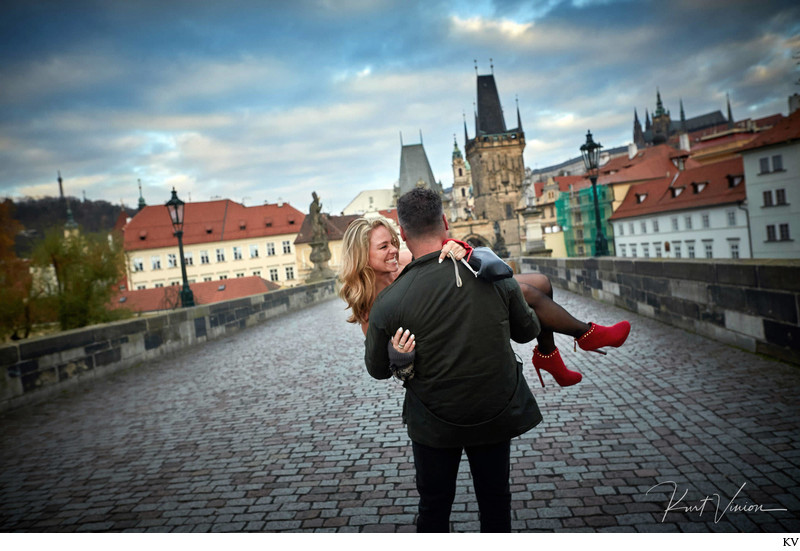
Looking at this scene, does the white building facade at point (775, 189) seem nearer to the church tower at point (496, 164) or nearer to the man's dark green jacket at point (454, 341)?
the man's dark green jacket at point (454, 341)

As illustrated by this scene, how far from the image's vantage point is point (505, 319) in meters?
2.05

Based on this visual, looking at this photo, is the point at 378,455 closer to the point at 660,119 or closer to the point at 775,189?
the point at 775,189

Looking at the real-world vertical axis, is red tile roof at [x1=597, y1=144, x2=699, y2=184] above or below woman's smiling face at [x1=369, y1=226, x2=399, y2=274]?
above

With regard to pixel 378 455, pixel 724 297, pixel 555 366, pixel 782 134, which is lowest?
pixel 378 455

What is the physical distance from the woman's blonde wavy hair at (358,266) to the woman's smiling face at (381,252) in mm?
→ 32

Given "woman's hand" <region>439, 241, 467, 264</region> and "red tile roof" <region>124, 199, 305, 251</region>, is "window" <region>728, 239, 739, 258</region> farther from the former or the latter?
"woman's hand" <region>439, 241, 467, 264</region>

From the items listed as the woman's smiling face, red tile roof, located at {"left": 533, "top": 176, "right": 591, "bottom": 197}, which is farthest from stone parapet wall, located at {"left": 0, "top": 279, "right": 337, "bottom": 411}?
red tile roof, located at {"left": 533, "top": 176, "right": 591, "bottom": 197}

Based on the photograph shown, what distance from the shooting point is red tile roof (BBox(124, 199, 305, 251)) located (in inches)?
2441

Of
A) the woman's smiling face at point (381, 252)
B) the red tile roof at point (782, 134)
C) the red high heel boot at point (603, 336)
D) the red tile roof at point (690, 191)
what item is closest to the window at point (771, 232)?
the red tile roof at point (690, 191)

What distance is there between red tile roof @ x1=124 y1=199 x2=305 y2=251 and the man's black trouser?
63.9 meters

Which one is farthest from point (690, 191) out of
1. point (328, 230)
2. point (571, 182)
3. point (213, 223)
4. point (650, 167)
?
point (213, 223)

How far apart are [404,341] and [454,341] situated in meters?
0.18

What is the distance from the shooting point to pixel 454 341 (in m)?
1.99
